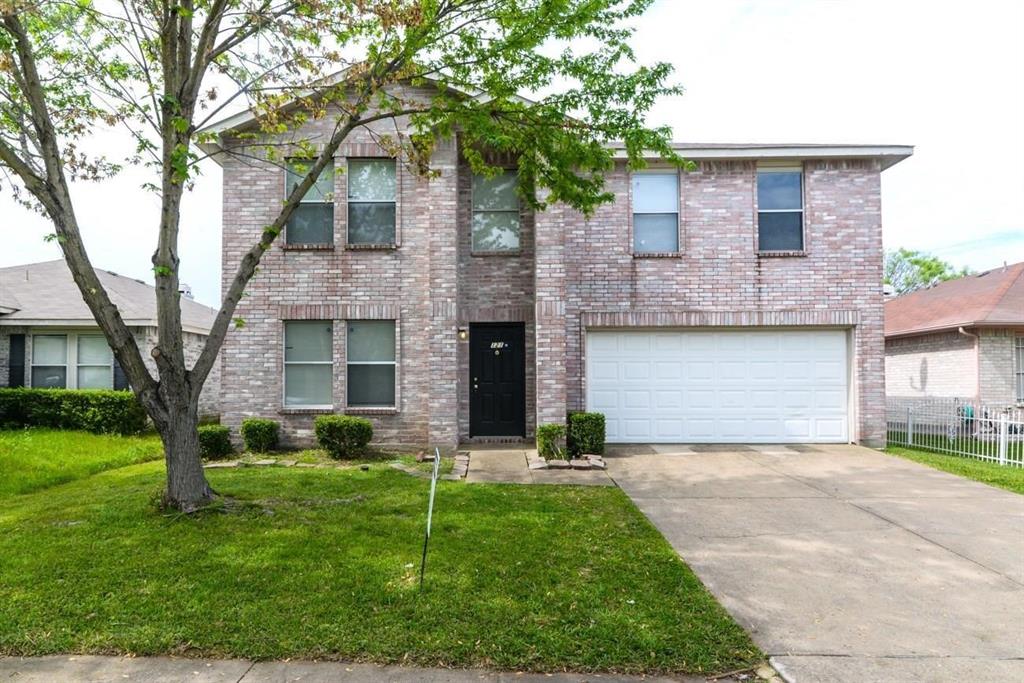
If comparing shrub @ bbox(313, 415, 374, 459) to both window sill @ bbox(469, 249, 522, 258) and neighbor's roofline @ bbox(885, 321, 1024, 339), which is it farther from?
neighbor's roofline @ bbox(885, 321, 1024, 339)

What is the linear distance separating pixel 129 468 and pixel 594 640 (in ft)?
29.4

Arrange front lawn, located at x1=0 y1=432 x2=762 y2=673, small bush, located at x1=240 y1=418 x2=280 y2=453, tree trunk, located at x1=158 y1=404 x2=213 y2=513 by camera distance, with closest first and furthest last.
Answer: front lawn, located at x1=0 y1=432 x2=762 y2=673 < tree trunk, located at x1=158 y1=404 x2=213 y2=513 < small bush, located at x1=240 y1=418 x2=280 y2=453

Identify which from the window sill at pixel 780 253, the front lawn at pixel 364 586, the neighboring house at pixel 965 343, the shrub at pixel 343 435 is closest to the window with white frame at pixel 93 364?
the shrub at pixel 343 435

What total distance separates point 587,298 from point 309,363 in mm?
5465

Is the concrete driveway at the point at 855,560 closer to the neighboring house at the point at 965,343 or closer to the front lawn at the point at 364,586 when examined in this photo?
the front lawn at the point at 364,586

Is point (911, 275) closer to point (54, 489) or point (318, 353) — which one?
point (318, 353)

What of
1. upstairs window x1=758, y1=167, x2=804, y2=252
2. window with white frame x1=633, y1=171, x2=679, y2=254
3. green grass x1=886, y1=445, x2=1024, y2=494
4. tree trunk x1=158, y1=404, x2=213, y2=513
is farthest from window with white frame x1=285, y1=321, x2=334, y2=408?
green grass x1=886, y1=445, x2=1024, y2=494

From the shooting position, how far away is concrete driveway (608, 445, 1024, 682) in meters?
3.47

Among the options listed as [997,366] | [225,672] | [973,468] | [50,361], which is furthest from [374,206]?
[997,366]

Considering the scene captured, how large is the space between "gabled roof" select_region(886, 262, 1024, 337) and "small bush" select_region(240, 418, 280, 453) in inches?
613

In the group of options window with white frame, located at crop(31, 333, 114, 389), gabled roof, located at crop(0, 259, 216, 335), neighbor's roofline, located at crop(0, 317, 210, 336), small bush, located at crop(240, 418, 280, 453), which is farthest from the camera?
window with white frame, located at crop(31, 333, 114, 389)

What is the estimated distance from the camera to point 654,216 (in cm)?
1119

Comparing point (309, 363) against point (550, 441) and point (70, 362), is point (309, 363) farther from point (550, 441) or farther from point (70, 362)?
point (70, 362)

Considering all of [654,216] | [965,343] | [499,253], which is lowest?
[965,343]
